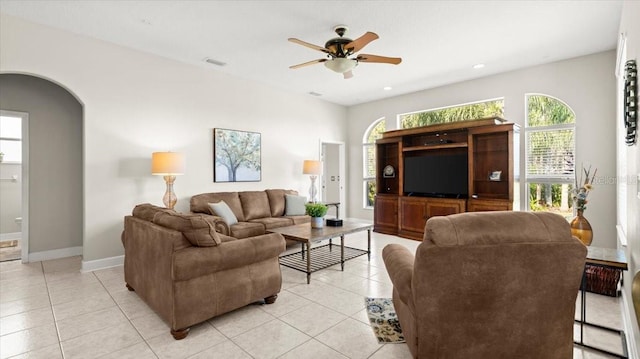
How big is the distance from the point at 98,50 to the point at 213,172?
2.25 m

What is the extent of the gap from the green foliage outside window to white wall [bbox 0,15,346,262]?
10.4 feet

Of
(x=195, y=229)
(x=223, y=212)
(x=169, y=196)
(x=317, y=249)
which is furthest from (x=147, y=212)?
(x=317, y=249)

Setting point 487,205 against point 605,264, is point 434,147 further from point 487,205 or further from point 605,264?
point 605,264

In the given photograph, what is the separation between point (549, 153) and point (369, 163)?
3565 mm

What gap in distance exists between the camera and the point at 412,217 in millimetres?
5832

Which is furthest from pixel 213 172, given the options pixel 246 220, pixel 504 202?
pixel 504 202

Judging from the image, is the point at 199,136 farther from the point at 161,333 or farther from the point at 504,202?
the point at 504,202

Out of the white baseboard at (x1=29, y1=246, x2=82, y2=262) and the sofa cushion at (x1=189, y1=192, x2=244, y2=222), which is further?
the sofa cushion at (x1=189, y1=192, x2=244, y2=222)

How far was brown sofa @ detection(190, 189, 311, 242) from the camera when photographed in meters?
4.36

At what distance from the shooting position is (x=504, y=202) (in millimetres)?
4738

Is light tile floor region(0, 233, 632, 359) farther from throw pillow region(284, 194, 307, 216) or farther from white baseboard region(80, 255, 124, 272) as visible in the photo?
throw pillow region(284, 194, 307, 216)

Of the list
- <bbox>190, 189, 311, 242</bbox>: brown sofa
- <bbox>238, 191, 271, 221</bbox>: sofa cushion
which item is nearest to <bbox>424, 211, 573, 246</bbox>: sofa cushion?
<bbox>190, 189, 311, 242</bbox>: brown sofa

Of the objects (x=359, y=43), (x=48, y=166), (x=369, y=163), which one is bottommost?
(x=48, y=166)

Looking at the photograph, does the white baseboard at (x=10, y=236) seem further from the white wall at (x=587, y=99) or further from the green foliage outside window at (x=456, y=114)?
the white wall at (x=587, y=99)
